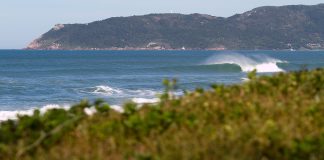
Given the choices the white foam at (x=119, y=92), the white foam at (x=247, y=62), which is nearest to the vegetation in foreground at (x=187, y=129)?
the white foam at (x=119, y=92)

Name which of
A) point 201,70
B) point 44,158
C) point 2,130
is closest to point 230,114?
point 44,158

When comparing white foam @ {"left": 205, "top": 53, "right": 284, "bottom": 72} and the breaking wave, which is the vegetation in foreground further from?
white foam @ {"left": 205, "top": 53, "right": 284, "bottom": 72}

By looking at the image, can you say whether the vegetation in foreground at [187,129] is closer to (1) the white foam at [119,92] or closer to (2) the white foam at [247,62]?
(1) the white foam at [119,92]

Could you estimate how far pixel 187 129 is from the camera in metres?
4.57

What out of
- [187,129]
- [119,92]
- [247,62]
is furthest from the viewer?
[247,62]

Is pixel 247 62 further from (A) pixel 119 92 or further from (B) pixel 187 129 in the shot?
(B) pixel 187 129

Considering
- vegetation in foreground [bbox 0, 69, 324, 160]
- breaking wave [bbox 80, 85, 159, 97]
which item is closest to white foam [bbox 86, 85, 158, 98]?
breaking wave [bbox 80, 85, 159, 97]

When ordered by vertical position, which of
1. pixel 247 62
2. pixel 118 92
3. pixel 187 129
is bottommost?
pixel 247 62

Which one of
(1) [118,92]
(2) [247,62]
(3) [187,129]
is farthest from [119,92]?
(2) [247,62]

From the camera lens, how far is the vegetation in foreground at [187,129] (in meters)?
4.09

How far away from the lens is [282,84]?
560cm

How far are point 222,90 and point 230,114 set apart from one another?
80 cm

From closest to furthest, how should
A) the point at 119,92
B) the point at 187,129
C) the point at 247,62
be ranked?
the point at 187,129 → the point at 119,92 → the point at 247,62

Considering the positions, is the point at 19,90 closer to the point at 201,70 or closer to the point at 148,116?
the point at 201,70
